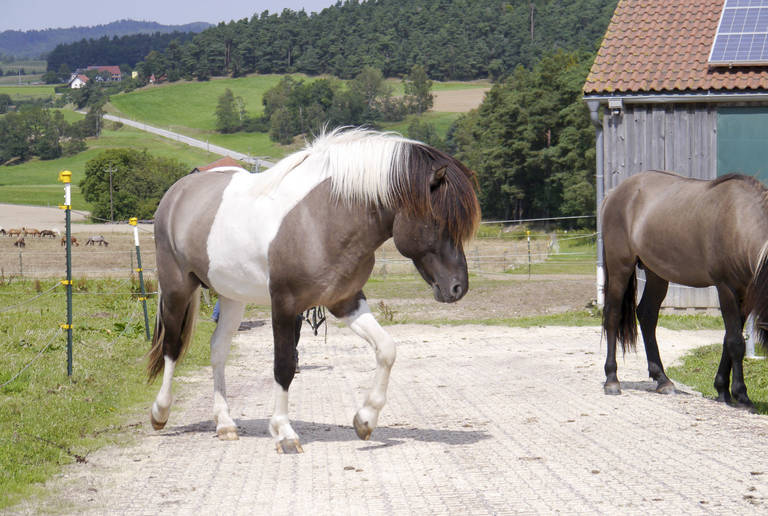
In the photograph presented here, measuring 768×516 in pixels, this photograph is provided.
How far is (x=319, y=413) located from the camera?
7879 mm

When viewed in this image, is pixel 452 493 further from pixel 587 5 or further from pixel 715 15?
pixel 587 5

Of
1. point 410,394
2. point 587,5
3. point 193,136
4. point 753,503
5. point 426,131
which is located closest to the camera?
point 753,503

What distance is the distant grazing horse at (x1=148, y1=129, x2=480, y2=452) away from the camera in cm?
607

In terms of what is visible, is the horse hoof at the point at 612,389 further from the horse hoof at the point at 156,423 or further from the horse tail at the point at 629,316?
the horse hoof at the point at 156,423

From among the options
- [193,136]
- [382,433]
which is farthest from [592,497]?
[193,136]

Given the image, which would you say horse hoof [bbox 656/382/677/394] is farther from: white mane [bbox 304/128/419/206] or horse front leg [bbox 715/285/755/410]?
white mane [bbox 304/128/419/206]

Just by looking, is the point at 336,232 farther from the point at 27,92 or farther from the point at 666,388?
the point at 27,92

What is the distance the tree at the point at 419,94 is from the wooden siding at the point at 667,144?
109 m

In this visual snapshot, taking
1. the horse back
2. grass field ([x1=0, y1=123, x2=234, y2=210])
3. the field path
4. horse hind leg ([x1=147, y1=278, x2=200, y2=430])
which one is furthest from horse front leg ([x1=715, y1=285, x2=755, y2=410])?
grass field ([x1=0, y1=123, x2=234, y2=210])

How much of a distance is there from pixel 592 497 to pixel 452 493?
0.76 m

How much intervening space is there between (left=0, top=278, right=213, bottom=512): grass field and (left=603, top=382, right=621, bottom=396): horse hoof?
4.24 meters

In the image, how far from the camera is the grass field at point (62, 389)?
5.99 m

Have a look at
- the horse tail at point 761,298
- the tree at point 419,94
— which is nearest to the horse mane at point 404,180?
the horse tail at point 761,298

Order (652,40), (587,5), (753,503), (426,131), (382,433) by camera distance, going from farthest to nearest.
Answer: (587,5) < (426,131) < (652,40) < (382,433) < (753,503)
